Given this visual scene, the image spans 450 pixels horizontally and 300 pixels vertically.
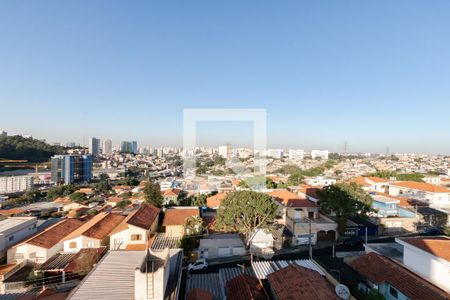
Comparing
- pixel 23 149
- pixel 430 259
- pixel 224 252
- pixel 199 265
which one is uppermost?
pixel 23 149

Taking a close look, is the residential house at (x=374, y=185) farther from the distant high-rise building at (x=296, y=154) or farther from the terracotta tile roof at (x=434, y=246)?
the distant high-rise building at (x=296, y=154)

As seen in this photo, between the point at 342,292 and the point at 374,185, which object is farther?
the point at 374,185

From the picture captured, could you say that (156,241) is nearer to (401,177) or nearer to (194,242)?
(194,242)

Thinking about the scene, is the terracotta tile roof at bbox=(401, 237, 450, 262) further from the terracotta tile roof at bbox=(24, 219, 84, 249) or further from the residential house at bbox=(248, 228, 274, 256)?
the terracotta tile roof at bbox=(24, 219, 84, 249)

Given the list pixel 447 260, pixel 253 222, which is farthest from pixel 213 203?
pixel 447 260

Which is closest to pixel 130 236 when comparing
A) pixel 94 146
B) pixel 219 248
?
pixel 219 248

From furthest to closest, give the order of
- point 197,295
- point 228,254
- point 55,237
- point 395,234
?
1. point 395,234
2. point 55,237
3. point 228,254
4. point 197,295

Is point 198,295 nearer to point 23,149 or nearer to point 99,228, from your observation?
point 99,228
